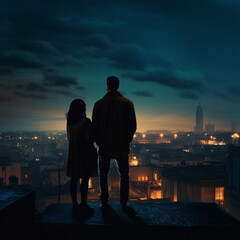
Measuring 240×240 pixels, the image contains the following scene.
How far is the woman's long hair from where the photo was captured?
4.14 metres

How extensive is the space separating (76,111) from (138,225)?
2.12 m

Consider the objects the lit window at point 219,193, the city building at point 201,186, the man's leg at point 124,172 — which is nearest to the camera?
the man's leg at point 124,172

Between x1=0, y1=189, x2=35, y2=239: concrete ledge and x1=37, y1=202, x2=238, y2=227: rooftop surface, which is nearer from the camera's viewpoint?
x1=0, y1=189, x2=35, y2=239: concrete ledge

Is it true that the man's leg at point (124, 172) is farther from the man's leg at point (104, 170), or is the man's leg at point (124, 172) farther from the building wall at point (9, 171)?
the building wall at point (9, 171)

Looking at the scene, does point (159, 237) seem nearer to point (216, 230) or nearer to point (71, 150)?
point (216, 230)

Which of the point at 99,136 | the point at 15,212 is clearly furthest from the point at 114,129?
the point at 15,212

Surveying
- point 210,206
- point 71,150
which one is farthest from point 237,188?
point 71,150

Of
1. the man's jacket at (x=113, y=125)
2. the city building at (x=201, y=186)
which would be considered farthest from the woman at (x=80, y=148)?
the city building at (x=201, y=186)

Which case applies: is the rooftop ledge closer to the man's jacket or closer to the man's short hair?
the man's jacket

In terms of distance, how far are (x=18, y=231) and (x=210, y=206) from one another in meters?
3.51

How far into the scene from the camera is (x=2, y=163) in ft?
146

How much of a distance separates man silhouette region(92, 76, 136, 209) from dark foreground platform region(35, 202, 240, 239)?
0.61 meters

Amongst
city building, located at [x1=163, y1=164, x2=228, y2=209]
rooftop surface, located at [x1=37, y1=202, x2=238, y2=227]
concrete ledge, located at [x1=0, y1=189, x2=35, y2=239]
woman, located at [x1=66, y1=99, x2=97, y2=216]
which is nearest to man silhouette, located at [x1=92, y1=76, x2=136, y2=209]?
woman, located at [x1=66, y1=99, x2=97, y2=216]

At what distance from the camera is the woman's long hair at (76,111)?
163 inches
